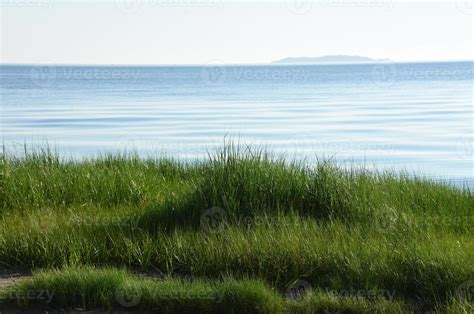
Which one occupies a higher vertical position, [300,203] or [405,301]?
[300,203]

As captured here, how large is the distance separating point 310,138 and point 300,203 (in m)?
15.9

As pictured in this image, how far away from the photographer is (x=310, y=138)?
2602cm

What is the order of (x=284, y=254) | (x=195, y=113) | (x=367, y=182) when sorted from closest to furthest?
(x=284, y=254) → (x=367, y=182) → (x=195, y=113)

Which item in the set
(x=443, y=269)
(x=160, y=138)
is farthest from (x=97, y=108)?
(x=443, y=269)

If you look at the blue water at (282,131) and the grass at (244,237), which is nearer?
the grass at (244,237)

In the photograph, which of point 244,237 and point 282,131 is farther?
point 282,131

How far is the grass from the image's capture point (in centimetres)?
782

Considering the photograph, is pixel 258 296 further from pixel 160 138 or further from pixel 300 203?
pixel 160 138

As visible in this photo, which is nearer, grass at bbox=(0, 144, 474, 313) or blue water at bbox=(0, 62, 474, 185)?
grass at bbox=(0, 144, 474, 313)

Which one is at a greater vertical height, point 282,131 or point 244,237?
point 282,131

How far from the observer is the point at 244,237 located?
29.8ft

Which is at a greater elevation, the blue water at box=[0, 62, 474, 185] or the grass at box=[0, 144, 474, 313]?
the blue water at box=[0, 62, 474, 185]

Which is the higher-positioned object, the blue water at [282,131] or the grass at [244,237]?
the blue water at [282,131]

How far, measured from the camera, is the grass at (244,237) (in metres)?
7.82
